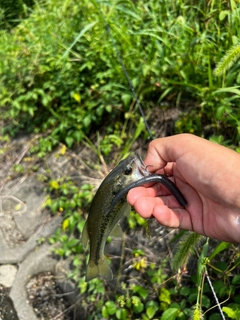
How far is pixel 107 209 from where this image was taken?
2.05 metres

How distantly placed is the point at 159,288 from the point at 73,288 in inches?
32.7

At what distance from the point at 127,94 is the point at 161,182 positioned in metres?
1.85

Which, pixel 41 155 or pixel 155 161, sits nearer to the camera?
pixel 155 161

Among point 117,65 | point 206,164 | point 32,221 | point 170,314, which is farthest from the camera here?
point 32,221

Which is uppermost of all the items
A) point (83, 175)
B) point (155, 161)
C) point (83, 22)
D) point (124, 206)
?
point (83, 22)

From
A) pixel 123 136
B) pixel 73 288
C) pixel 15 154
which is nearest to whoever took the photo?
pixel 73 288

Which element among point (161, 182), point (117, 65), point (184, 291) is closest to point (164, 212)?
point (161, 182)

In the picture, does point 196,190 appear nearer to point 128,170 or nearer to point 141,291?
point 128,170

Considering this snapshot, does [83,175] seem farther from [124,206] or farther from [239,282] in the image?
[239,282]

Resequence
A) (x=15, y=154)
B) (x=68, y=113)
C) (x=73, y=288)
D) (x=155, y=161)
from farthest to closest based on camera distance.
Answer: (x=15, y=154) < (x=68, y=113) < (x=73, y=288) < (x=155, y=161)

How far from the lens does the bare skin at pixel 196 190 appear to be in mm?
1712

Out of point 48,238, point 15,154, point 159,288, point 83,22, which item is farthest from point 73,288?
point 83,22

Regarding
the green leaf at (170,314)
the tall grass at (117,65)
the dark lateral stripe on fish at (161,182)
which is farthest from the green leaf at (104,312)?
the tall grass at (117,65)

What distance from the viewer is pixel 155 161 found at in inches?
79.3
